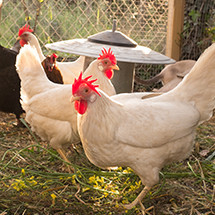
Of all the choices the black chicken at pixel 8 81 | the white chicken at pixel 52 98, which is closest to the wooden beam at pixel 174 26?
the white chicken at pixel 52 98

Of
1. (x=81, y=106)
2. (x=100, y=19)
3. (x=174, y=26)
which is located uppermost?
(x=100, y=19)

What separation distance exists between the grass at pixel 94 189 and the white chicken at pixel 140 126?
0.57 ft

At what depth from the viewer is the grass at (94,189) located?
2.07m

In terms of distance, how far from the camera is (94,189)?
7.23 feet

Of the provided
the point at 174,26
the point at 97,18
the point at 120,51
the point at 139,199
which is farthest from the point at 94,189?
the point at 174,26

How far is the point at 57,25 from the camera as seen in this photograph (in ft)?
17.2

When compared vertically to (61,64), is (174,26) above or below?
above

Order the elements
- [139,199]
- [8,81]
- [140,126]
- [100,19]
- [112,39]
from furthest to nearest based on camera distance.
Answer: [100,19] → [8,81] → [112,39] → [139,199] → [140,126]

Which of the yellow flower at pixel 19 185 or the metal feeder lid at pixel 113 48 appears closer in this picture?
the yellow flower at pixel 19 185

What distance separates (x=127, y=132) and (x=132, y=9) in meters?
3.69

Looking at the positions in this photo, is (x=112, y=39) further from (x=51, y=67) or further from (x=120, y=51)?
(x=51, y=67)

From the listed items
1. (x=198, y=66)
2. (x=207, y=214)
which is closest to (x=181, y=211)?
(x=207, y=214)

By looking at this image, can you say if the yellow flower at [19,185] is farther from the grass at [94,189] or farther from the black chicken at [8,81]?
the black chicken at [8,81]

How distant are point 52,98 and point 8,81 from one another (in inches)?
43.8
